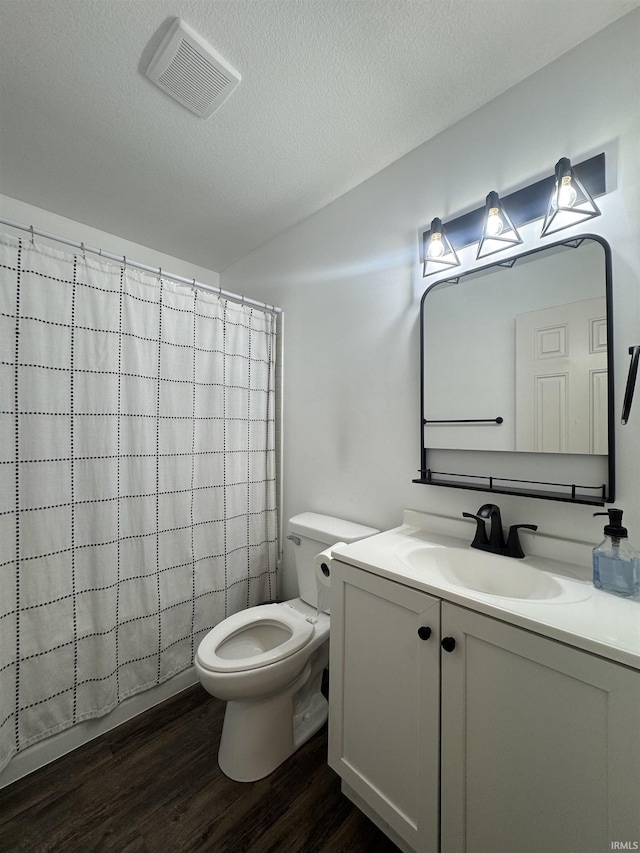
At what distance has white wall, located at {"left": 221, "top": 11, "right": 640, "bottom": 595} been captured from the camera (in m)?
1.00

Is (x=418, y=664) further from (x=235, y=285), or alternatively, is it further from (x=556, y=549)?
(x=235, y=285)

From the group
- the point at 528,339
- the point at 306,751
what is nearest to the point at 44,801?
the point at 306,751

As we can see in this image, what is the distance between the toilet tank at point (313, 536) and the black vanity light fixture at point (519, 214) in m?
1.13

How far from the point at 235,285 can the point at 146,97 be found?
50.4 inches

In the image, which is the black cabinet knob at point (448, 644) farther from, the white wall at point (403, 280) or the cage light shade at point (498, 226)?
the cage light shade at point (498, 226)

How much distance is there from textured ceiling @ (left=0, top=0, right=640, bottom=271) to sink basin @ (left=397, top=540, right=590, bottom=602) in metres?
1.61

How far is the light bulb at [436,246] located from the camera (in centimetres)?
133

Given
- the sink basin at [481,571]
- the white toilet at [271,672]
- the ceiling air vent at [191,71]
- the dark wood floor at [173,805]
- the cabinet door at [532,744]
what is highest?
the ceiling air vent at [191,71]

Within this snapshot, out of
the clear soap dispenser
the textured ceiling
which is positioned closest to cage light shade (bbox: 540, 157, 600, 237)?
the textured ceiling

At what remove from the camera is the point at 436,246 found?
1.34 m

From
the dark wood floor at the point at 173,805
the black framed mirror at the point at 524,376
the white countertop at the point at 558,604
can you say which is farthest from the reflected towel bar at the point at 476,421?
the dark wood floor at the point at 173,805

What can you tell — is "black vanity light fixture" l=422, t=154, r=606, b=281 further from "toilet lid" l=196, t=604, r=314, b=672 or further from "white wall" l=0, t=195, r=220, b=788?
"white wall" l=0, t=195, r=220, b=788

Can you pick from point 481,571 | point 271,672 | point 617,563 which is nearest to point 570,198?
point 617,563

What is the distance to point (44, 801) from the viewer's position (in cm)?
Result: 117
